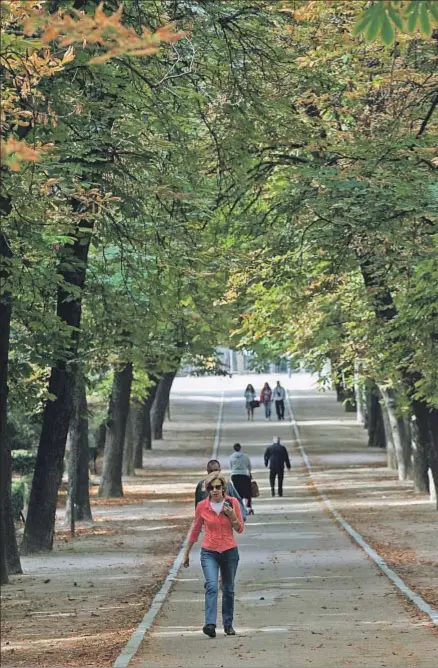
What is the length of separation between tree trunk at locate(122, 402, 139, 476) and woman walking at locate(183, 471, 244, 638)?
105ft

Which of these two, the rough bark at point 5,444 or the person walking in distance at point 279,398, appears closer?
Result: the rough bark at point 5,444

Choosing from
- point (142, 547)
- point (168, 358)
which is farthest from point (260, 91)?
point (168, 358)

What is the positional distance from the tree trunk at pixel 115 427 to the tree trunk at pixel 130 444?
869 centimetres

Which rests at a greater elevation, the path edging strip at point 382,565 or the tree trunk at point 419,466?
the tree trunk at point 419,466

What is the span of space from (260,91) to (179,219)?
2.49 m

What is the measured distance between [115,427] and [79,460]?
605cm

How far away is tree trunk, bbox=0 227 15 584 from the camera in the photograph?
12115mm

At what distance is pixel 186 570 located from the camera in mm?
18766

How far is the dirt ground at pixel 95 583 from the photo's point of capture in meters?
12.3

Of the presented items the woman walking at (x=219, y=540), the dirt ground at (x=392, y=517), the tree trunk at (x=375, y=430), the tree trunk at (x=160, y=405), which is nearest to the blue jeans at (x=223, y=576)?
the woman walking at (x=219, y=540)

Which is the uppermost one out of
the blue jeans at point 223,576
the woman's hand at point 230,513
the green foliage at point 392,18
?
the green foliage at point 392,18

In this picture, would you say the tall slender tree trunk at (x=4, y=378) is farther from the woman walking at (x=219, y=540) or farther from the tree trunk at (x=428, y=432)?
the tree trunk at (x=428, y=432)

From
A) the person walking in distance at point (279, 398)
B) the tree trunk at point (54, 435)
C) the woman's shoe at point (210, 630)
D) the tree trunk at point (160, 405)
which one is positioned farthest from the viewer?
the person walking in distance at point (279, 398)

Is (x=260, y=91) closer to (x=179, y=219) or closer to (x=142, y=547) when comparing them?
(x=179, y=219)
